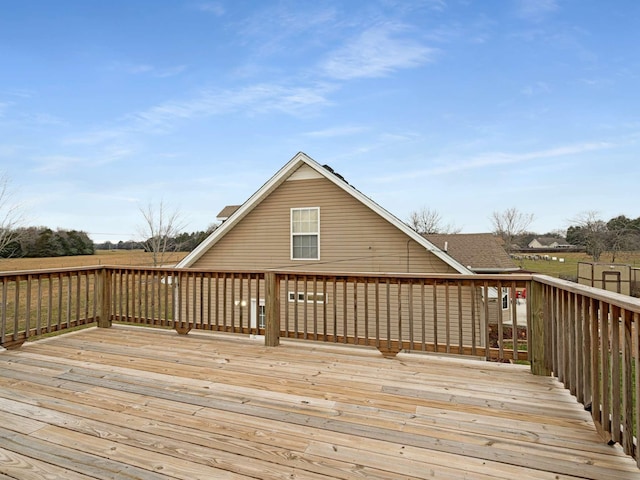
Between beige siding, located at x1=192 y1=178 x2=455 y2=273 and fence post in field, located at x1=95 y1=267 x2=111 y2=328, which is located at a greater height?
beige siding, located at x1=192 y1=178 x2=455 y2=273

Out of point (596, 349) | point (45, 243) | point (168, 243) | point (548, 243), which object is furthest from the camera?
point (548, 243)

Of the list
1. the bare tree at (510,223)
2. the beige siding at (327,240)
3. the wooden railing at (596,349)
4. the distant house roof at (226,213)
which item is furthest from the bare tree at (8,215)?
the bare tree at (510,223)

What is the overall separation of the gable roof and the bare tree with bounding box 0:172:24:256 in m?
9.52

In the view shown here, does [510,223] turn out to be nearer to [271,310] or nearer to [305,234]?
[305,234]

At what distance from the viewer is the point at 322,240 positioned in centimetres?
867

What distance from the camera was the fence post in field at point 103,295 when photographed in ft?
15.6

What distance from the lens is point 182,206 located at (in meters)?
18.2

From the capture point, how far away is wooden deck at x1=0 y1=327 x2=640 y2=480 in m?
1.59

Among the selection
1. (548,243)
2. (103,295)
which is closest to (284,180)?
(103,295)

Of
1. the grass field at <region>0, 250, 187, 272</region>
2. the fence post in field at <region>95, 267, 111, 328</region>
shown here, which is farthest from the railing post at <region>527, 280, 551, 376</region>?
the grass field at <region>0, 250, 187, 272</region>

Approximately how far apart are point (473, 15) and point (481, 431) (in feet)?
33.2

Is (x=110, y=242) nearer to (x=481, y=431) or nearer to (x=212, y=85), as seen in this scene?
(x=212, y=85)

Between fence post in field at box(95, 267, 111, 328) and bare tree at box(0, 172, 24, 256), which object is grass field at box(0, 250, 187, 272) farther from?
fence post in field at box(95, 267, 111, 328)

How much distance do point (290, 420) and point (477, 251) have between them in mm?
16091
